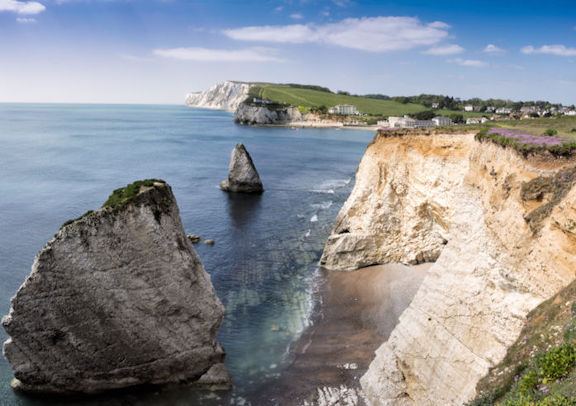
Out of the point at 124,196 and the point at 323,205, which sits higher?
the point at 124,196

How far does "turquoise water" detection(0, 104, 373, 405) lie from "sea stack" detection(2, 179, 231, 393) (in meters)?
1.40

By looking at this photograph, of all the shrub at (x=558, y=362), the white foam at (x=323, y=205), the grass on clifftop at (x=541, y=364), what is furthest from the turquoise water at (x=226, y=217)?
the shrub at (x=558, y=362)

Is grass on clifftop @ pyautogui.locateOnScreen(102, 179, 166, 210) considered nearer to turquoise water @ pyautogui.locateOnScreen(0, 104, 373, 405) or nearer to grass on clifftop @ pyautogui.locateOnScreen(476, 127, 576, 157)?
turquoise water @ pyautogui.locateOnScreen(0, 104, 373, 405)

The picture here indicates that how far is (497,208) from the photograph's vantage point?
18.4m

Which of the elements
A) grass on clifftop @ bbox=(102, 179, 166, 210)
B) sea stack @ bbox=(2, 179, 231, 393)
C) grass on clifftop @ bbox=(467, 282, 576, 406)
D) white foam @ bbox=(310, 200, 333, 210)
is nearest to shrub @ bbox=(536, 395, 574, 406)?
grass on clifftop @ bbox=(467, 282, 576, 406)

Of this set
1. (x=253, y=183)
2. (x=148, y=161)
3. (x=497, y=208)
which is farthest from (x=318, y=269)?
(x=148, y=161)

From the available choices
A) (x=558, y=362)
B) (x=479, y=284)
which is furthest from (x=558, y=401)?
(x=479, y=284)

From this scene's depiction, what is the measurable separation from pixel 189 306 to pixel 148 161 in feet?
248

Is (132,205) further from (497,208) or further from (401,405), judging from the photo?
(497,208)

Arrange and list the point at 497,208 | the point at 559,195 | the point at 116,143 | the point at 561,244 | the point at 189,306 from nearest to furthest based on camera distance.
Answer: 1. the point at 561,244
2. the point at 559,195
3. the point at 497,208
4. the point at 189,306
5. the point at 116,143

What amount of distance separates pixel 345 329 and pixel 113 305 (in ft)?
50.2

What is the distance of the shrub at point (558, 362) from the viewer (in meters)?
10.5

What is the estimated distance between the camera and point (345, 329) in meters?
26.7

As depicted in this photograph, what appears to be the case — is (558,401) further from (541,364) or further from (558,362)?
(541,364)
